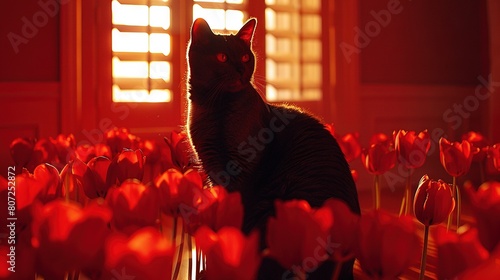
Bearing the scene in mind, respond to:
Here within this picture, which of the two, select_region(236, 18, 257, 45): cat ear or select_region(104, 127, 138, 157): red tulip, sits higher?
select_region(236, 18, 257, 45): cat ear

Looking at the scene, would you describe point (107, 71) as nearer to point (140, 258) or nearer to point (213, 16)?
point (213, 16)

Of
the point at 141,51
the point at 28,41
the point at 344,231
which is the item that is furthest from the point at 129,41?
the point at 344,231

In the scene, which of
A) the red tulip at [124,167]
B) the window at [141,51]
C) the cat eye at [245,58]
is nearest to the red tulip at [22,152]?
the red tulip at [124,167]

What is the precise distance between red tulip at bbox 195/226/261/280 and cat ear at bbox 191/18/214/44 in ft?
3.28

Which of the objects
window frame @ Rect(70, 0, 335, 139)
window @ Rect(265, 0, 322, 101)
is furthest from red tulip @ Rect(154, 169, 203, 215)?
window @ Rect(265, 0, 322, 101)

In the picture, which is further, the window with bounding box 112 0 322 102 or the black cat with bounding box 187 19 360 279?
the window with bounding box 112 0 322 102

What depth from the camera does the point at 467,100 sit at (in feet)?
10.2

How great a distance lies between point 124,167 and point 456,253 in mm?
506

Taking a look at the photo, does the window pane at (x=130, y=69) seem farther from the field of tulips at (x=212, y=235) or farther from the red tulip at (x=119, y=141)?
the field of tulips at (x=212, y=235)

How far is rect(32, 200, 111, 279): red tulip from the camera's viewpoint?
0.38 m

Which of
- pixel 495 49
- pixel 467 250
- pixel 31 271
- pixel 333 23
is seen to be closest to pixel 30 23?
pixel 333 23

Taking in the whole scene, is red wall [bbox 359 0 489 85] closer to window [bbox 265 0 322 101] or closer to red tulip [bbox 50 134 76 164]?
window [bbox 265 0 322 101]

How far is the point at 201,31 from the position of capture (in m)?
1.33

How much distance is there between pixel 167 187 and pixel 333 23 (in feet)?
7.66
